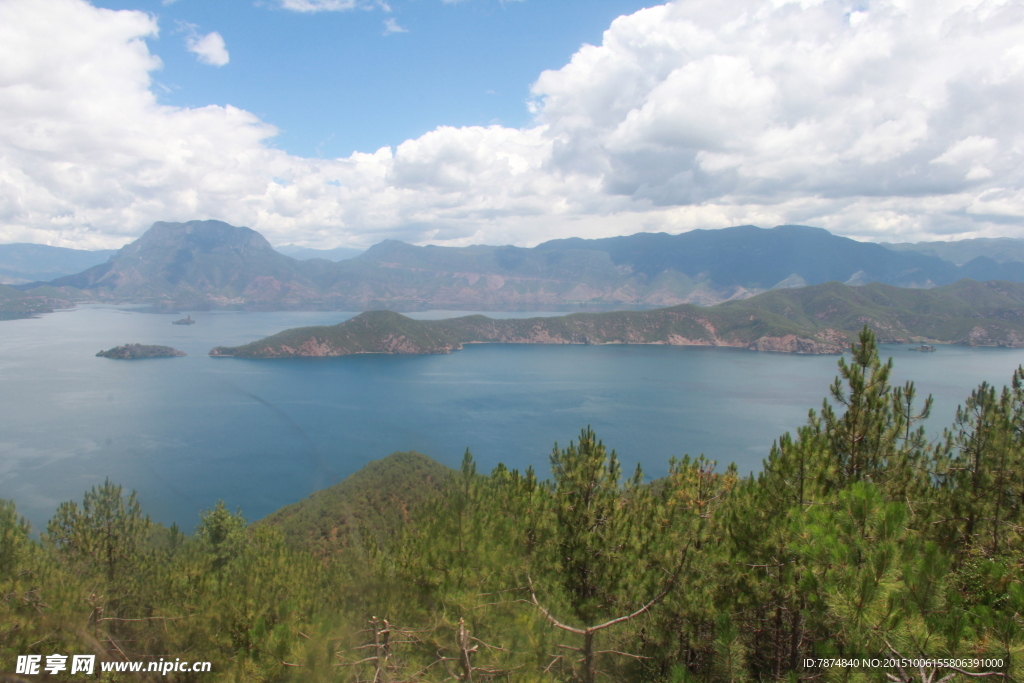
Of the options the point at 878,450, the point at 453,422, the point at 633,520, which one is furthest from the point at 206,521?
the point at 453,422

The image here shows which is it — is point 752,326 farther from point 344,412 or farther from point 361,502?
point 361,502

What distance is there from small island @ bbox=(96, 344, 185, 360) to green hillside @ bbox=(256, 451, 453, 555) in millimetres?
100705

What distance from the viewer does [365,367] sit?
121 m

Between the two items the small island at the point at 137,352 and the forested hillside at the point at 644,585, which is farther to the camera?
the small island at the point at 137,352

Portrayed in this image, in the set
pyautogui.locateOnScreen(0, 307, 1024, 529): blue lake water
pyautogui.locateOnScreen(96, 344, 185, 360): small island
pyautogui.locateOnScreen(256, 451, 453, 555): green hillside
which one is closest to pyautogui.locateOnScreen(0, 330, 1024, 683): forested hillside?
pyautogui.locateOnScreen(256, 451, 453, 555): green hillside

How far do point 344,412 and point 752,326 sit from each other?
129817 millimetres

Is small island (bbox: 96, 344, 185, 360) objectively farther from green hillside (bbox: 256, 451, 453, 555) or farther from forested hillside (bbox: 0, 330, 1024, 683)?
forested hillside (bbox: 0, 330, 1024, 683)

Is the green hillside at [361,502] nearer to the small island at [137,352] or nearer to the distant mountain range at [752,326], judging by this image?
the distant mountain range at [752,326]

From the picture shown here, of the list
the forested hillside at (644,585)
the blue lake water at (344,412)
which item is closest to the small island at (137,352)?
the blue lake water at (344,412)

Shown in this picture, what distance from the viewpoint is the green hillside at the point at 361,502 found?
107 ft

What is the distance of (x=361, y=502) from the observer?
127 ft

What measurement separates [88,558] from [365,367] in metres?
107

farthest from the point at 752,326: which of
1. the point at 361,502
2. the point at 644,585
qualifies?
the point at 644,585

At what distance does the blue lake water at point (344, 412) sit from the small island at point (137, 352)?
3.59 metres
